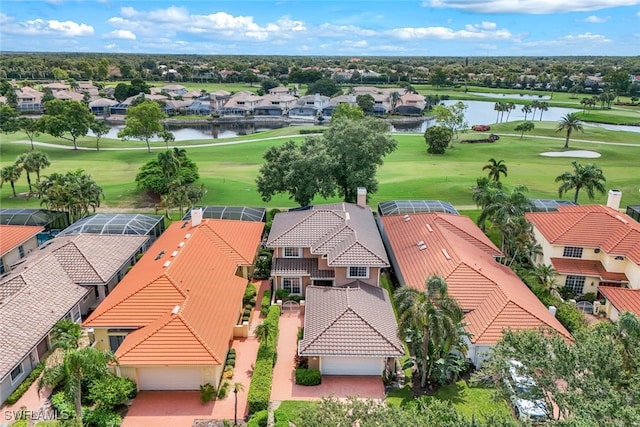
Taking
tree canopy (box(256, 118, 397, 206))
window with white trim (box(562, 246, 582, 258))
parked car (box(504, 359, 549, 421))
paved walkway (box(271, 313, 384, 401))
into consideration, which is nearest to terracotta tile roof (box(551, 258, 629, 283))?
window with white trim (box(562, 246, 582, 258))

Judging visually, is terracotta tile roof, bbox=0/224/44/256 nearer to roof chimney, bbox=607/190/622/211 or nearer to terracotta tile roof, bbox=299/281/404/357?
terracotta tile roof, bbox=299/281/404/357

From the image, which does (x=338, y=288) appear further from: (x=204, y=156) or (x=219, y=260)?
(x=204, y=156)

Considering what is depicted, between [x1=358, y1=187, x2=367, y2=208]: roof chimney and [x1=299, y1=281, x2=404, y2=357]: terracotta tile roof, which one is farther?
[x1=358, y1=187, x2=367, y2=208]: roof chimney

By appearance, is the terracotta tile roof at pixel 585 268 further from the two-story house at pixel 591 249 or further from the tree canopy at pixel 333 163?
the tree canopy at pixel 333 163

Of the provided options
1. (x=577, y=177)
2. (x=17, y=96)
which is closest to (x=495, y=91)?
(x=577, y=177)

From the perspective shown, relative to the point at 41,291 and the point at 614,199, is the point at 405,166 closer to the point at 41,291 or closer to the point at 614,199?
the point at 614,199

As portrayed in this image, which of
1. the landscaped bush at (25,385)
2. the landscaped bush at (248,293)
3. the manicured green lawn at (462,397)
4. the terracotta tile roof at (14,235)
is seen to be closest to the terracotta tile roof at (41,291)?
the landscaped bush at (25,385)
